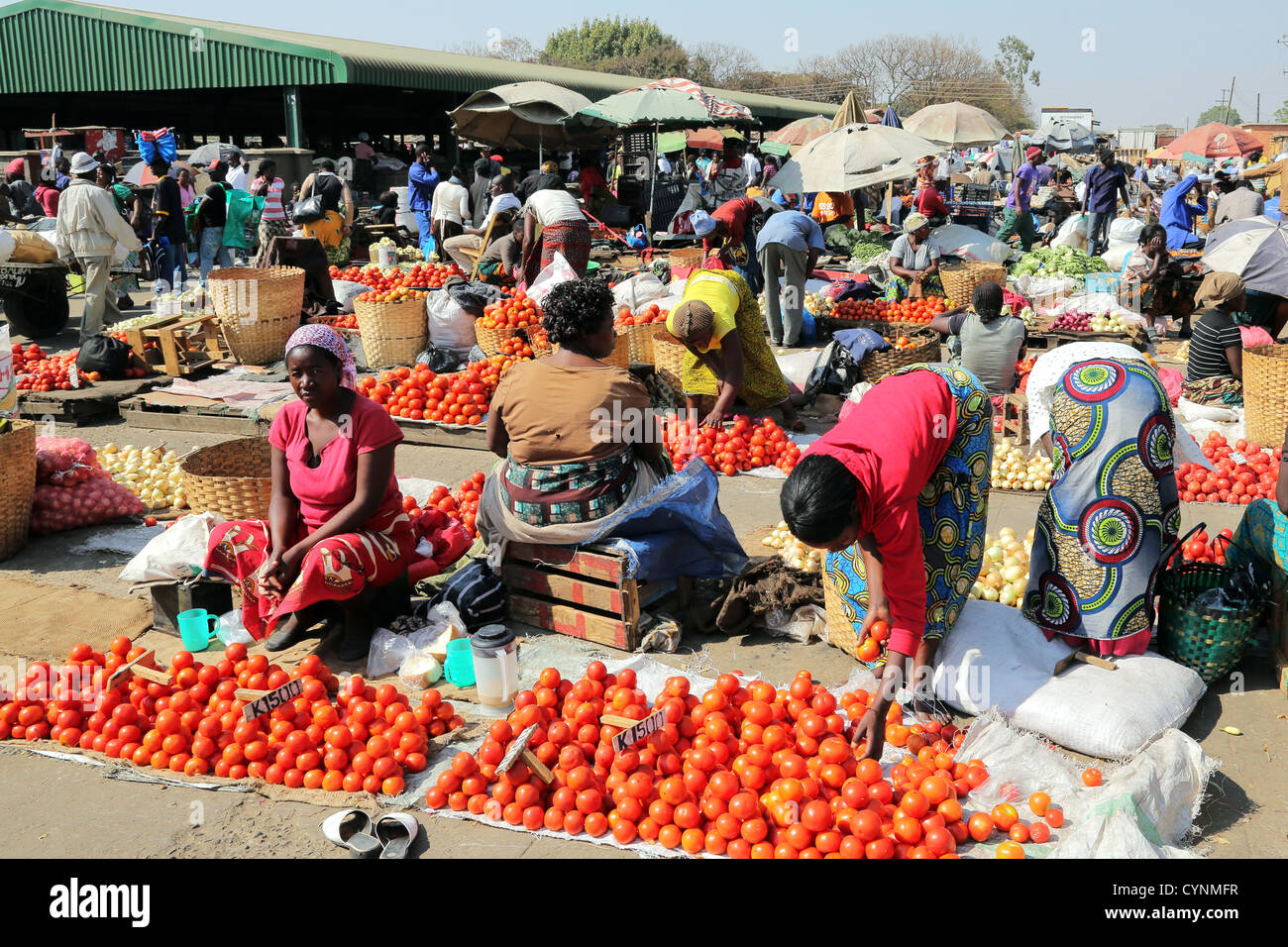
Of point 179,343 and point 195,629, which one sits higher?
point 179,343

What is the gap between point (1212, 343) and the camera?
24.0ft

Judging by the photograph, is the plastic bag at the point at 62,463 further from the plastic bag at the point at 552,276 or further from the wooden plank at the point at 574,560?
the plastic bag at the point at 552,276

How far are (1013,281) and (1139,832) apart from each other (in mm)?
9307

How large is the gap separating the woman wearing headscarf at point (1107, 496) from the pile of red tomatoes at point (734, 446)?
285 centimetres

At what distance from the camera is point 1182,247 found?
12859 millimetres

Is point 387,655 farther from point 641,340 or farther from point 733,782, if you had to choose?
point 641,340

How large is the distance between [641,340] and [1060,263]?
20.5 feet

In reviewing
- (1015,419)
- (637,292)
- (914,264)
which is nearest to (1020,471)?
(1015,419)

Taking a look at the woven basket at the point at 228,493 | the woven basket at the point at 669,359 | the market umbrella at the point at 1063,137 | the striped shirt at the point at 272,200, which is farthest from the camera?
the market umbrella at the point at 1063,137

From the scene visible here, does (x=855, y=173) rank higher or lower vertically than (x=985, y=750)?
higher

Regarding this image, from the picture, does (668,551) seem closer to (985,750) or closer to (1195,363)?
(985,750)

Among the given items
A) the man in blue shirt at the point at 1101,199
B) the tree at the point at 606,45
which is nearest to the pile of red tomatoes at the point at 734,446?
the man in blue shirt at the point at 1101,199

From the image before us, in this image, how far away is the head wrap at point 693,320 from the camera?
624 cm
